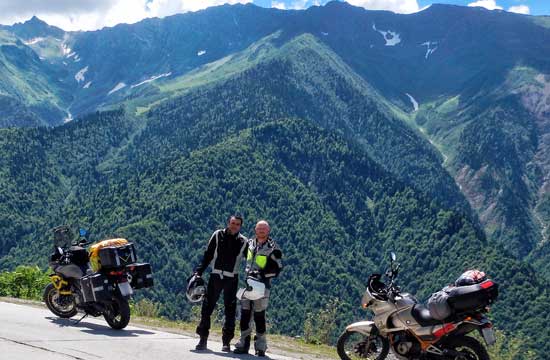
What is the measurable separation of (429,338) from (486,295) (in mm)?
1330

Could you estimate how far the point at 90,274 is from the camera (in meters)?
17.3

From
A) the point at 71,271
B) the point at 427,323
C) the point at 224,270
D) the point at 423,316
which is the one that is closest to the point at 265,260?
the point at 224,270

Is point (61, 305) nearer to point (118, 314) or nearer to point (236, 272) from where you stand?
point (118, 314)

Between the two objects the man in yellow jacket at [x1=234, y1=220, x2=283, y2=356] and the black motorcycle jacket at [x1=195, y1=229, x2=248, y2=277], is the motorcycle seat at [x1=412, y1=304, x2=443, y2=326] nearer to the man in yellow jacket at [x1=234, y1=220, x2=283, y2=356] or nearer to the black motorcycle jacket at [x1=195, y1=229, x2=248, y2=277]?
the man in yellow jacket at [x1=234, y1=220, x2=283, y2=356]

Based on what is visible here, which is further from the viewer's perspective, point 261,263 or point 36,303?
point 36,303

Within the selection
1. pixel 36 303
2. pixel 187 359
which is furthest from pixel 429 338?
pixel 36 303

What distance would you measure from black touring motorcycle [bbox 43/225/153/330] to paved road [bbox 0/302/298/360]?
38cm

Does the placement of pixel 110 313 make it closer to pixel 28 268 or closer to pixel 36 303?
pixel 36 303

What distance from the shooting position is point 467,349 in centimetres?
1282

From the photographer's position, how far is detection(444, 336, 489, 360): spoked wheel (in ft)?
41.3

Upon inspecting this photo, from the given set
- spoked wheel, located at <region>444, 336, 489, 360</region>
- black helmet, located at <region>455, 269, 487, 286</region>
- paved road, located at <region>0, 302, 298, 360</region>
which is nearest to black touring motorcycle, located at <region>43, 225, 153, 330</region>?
paved road, located at <region>0, 302, 298, 360</region>

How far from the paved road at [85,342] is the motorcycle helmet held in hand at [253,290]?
1197mm

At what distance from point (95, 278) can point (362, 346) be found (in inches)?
249

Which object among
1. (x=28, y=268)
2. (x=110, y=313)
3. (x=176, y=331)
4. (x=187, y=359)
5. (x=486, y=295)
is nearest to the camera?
(x=486, y=295)
